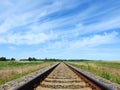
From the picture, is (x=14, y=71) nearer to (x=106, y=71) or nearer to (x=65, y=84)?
(x=106, y=71)

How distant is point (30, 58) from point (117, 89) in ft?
485

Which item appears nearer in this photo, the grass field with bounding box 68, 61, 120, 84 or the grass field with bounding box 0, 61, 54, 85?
the grass field with bounding box 0, 61, 54, 85

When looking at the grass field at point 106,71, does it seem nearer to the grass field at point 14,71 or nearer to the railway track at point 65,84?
the railway track at point 65,84

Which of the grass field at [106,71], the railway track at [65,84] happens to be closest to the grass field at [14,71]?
the railway track at [65,84]

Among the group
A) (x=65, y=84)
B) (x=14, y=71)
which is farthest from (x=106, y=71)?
(x=65, y=84)

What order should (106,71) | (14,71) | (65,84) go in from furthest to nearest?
(106,71) → (14,71) → (65,84)

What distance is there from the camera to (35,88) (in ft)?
34.4

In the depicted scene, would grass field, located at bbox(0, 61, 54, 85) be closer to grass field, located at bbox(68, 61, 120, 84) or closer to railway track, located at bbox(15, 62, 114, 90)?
railway track, located at bbox(15, 62, 114, 90)

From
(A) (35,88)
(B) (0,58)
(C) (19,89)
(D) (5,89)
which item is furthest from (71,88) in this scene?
(B) (0,58)

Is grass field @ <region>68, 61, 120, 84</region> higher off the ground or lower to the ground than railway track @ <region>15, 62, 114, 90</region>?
higher

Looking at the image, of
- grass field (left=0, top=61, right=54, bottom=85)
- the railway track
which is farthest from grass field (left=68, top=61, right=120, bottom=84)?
grass field (left=0, top=61, right=54, bottom=85)

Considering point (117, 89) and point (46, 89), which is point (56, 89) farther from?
point (117, 89)

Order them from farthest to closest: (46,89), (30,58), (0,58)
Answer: (30,58) < (0,58) < (46,89)

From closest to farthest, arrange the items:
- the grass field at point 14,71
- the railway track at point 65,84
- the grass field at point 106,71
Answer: the railway track at point 65,84, the grass field at point 14,71, the grass field at point 106,71
